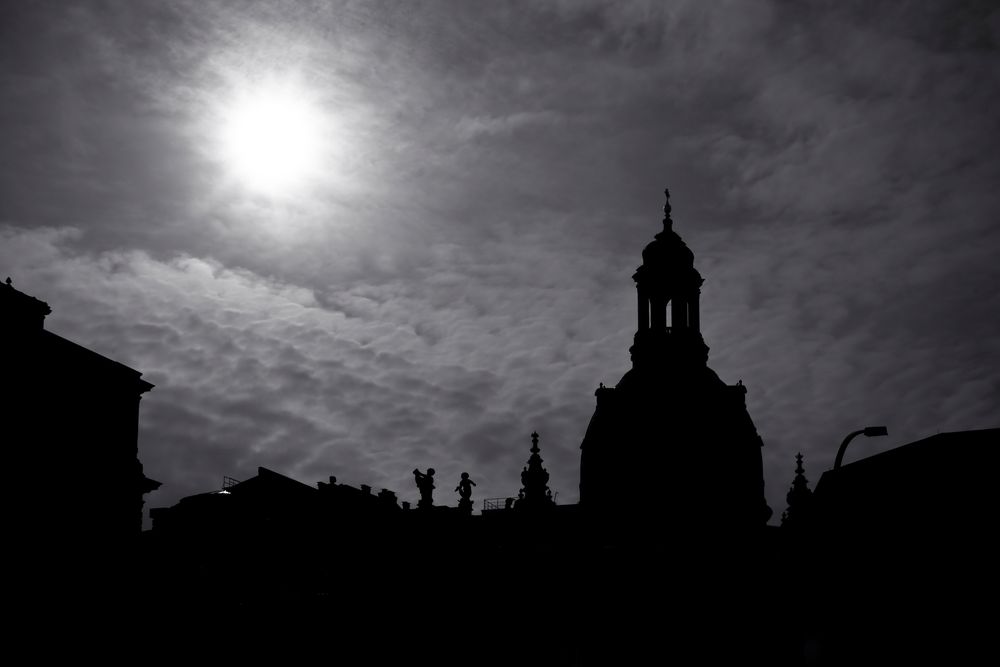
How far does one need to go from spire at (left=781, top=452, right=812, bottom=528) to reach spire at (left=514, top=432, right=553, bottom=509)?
33.9 feet

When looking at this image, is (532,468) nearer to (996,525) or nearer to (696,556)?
(696,556)

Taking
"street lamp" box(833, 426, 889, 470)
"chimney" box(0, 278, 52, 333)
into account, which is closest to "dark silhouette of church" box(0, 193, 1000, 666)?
"chimney" box(0, 278, 52, 333)

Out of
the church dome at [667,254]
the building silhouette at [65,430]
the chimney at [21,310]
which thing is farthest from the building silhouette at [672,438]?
the chimney at [21,310]

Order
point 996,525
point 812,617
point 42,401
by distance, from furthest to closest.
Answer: point 42,401
point 812,617
point 996,525

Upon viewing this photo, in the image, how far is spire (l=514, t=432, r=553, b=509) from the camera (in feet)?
149

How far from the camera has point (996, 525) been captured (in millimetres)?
33062

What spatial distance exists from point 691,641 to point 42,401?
28202mm

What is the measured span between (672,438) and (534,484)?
33.6 feet

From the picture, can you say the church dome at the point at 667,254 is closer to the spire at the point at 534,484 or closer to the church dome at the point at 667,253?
the church dome at the point at 667,253

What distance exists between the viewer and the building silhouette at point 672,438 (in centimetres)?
5206

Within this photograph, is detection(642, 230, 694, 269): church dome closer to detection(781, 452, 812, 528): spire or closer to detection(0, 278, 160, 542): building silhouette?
detection(781, 452, 812, 528): spire

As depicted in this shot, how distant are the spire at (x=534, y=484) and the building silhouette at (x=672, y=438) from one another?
7424 millimetres

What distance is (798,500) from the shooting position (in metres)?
42.0

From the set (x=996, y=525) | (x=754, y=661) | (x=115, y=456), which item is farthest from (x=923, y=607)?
(x=115, y=456)
